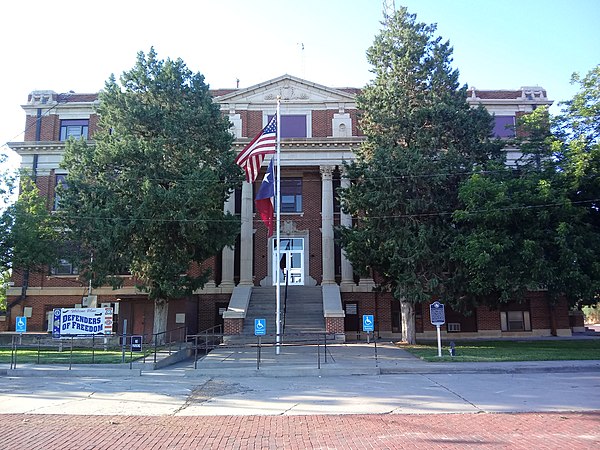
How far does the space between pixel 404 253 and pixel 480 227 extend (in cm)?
345

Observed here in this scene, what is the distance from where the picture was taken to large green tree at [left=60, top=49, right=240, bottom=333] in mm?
22031

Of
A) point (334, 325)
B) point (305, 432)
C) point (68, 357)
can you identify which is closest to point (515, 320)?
point (334, 325)

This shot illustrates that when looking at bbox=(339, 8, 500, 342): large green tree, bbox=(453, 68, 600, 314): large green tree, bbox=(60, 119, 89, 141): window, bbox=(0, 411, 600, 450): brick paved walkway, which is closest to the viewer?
bbox=(0, 411, 600, 450): brick paved walkway

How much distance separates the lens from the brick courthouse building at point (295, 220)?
30.8 meters

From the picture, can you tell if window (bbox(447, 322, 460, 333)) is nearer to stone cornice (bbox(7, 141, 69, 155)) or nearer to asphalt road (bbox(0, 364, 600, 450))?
asphalt road (bbox(0, 364, 600, 450))

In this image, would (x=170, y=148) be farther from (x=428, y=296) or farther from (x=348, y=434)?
(x=348, y=434)

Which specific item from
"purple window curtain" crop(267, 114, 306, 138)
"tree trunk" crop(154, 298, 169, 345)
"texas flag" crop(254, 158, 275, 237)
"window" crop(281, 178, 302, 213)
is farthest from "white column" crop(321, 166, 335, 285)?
"tree trunk" crop(154, 298, 169, 345)

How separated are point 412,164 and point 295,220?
11734mm

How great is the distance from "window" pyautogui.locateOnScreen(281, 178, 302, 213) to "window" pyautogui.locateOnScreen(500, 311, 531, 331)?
14550mm

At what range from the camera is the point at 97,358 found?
18719mm

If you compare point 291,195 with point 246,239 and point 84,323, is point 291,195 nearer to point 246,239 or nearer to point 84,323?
point 246,239

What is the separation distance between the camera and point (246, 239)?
3098 cm

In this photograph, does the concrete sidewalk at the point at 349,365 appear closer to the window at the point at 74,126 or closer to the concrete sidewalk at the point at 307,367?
the concrete sidewalk at the point at 307,367

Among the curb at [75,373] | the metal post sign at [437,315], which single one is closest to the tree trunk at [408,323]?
the metal post sign at [437,315]
